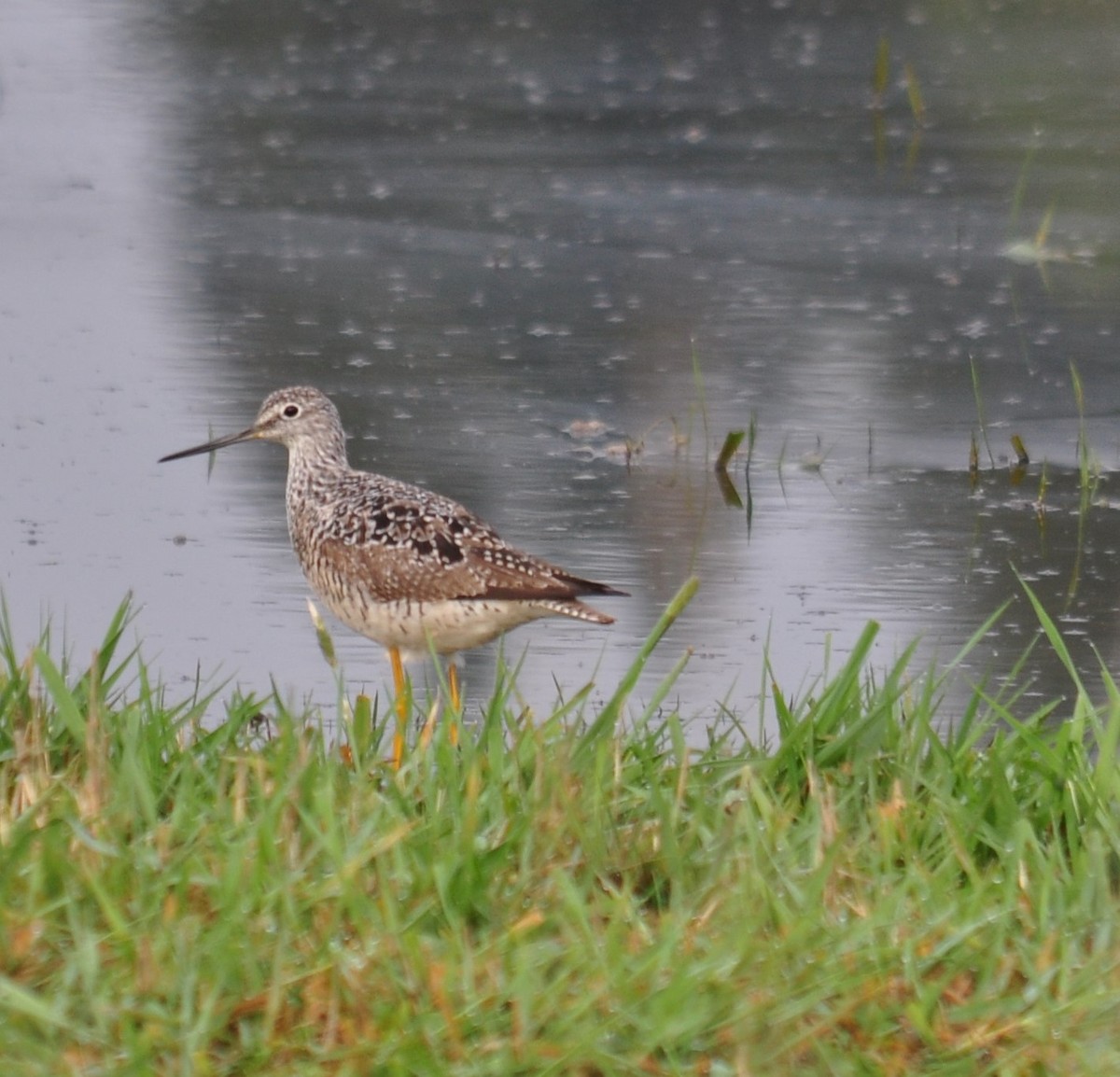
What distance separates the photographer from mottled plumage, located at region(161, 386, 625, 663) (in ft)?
17.7

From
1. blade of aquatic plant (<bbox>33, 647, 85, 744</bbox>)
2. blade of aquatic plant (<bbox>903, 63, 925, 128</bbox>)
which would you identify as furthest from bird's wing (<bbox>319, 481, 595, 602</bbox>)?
blade of aquatic plant (<bbox>903, 63, 925, 128</bbox>)

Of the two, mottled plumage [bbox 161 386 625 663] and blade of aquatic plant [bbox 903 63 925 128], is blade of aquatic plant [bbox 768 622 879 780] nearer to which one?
mottled plumage [bbox 161 386 625 663]

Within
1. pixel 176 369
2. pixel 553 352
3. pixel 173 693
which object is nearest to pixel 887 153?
pixel 553 352

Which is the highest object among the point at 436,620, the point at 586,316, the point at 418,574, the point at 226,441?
the point at 586,316

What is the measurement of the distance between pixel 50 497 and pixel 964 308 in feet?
13.2

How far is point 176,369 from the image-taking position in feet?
27.4

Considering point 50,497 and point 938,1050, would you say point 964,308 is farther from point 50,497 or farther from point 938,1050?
point 938,1050

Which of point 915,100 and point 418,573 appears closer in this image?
point 418,573

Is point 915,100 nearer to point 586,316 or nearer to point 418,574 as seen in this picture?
point 586,316

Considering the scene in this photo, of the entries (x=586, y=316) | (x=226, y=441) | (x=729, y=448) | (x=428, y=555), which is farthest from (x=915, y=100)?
(x=428, y=555)

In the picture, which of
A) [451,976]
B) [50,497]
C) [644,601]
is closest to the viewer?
[451,976]

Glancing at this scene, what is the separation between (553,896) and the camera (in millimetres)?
3457

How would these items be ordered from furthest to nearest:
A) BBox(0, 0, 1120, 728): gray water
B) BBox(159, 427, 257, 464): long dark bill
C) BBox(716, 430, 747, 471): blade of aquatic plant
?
BBox(716, 430, 747, 471): blade of aquatic plant < BBox(159, 427, 257, 464): long dark bill < BBox(0, 0, 1120, 728): gray water

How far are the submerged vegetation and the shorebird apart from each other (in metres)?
1.21
